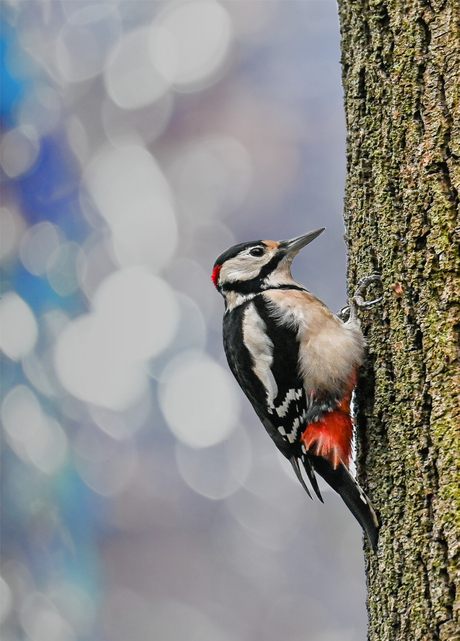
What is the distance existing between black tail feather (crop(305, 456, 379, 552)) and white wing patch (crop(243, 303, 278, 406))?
0.85ft

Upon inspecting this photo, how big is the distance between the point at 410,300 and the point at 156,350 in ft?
12.9

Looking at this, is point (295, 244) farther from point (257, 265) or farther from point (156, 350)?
point (156, 350)

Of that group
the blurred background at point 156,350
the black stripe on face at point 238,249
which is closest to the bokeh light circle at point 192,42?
the blurred background at point 156,350

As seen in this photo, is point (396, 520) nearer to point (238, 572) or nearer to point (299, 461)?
point (299, 461)

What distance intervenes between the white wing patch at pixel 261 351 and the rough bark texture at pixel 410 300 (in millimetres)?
348

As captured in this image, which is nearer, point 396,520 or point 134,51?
point 396,520

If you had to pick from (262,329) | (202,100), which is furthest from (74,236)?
(262,329)

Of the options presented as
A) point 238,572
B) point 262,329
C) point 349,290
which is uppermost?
point 349,290

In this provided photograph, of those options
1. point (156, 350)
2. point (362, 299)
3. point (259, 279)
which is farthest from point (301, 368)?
point (156, 350)

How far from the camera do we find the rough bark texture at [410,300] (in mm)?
1440

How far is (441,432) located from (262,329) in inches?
33.6

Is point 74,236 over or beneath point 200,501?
over

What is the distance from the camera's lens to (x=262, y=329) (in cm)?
222

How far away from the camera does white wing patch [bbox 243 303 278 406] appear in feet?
7.00
